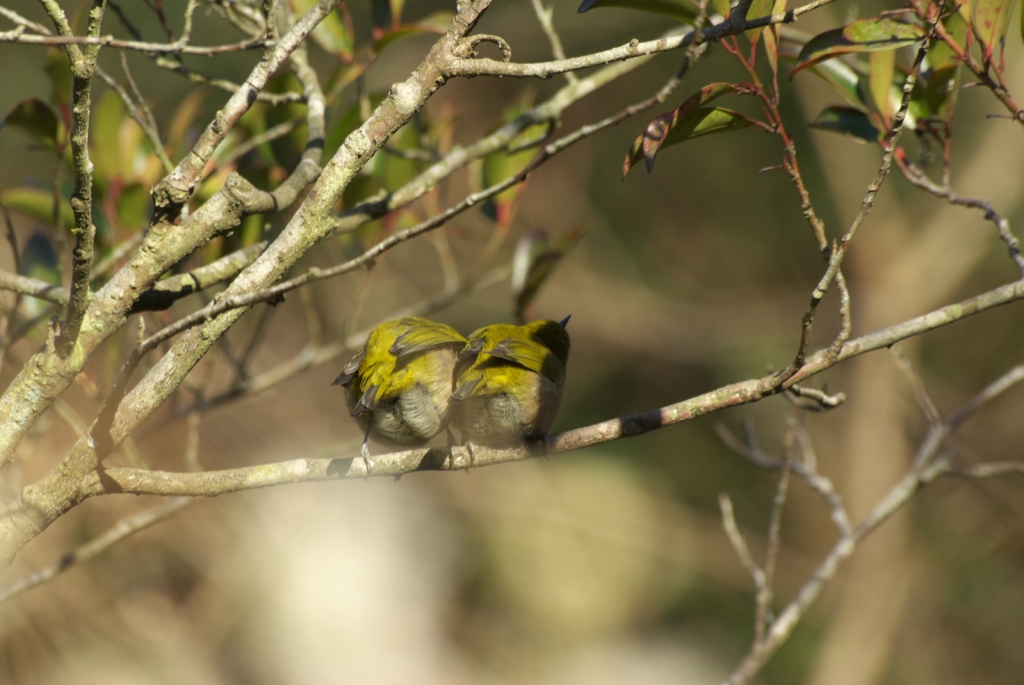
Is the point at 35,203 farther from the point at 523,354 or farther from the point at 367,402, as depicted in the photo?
the point at 523,354

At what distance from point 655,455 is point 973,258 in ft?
12.4

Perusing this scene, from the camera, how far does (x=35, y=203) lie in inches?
112

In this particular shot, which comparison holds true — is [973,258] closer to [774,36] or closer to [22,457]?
[774,36]

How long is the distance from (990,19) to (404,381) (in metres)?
1.86

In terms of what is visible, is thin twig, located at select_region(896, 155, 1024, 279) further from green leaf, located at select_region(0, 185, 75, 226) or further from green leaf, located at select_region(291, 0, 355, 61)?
green leaf, located at select_region(0, 185, 75, 226)

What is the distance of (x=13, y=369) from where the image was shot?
3.42 m

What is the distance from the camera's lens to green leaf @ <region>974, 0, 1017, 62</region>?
78.0 inches

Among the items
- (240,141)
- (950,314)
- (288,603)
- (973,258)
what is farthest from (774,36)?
(288,603)

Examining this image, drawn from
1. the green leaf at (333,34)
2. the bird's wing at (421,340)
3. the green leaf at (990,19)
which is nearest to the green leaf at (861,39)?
the green leaf at (990,19)

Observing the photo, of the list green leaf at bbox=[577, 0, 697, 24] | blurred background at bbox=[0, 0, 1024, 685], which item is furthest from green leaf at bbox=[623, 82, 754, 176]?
blurred background at bbox=[0, 0, 1024, 685]

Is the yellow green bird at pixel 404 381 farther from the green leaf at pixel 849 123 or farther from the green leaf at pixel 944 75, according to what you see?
the green leaf at pixel 944 75

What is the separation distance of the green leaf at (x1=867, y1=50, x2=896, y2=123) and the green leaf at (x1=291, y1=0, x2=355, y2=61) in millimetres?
1754

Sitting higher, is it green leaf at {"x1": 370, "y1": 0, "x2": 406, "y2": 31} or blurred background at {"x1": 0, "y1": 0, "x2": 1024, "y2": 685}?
green leaf at {"x1": 370, "y1": 0, "x2": 406, "y2": 31}

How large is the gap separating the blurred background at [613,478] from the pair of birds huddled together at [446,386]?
10.9ft
